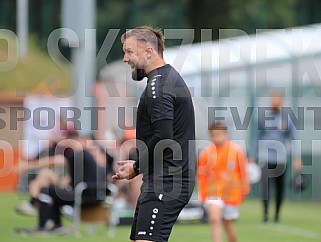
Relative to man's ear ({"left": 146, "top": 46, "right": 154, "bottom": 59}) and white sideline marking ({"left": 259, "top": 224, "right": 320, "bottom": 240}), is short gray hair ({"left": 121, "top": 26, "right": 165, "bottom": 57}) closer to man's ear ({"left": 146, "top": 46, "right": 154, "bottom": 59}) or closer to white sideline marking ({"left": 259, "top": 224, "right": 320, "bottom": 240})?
man's ear ({"left": 146, "top": 46, "right": 154, "bottom": 59})

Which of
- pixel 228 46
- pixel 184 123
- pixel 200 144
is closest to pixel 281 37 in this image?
pixel 228 46

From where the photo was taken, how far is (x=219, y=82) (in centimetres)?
2306

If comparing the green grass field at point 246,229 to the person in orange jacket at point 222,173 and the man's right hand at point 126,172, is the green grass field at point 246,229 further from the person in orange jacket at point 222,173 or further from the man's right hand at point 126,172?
the man's right hand at point 126,172

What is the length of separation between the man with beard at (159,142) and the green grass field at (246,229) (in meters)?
6.23

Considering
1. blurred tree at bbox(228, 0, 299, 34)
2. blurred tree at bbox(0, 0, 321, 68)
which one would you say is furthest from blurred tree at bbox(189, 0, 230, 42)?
blurred tree at bbox(228, 0, 299, 34)

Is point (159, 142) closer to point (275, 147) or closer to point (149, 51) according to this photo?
point (149, 51)

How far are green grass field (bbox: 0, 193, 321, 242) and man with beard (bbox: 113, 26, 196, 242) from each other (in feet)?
20.4

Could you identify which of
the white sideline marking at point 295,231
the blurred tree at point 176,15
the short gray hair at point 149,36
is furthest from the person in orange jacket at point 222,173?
the blurred tree at point 176,15

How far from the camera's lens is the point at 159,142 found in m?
8.04

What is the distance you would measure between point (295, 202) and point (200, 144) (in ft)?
7.99

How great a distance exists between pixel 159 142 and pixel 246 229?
8.62 m

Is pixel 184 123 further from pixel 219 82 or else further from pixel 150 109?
pixel 219 82

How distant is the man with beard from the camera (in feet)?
26.5

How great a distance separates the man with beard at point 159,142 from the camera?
808 centimetres
